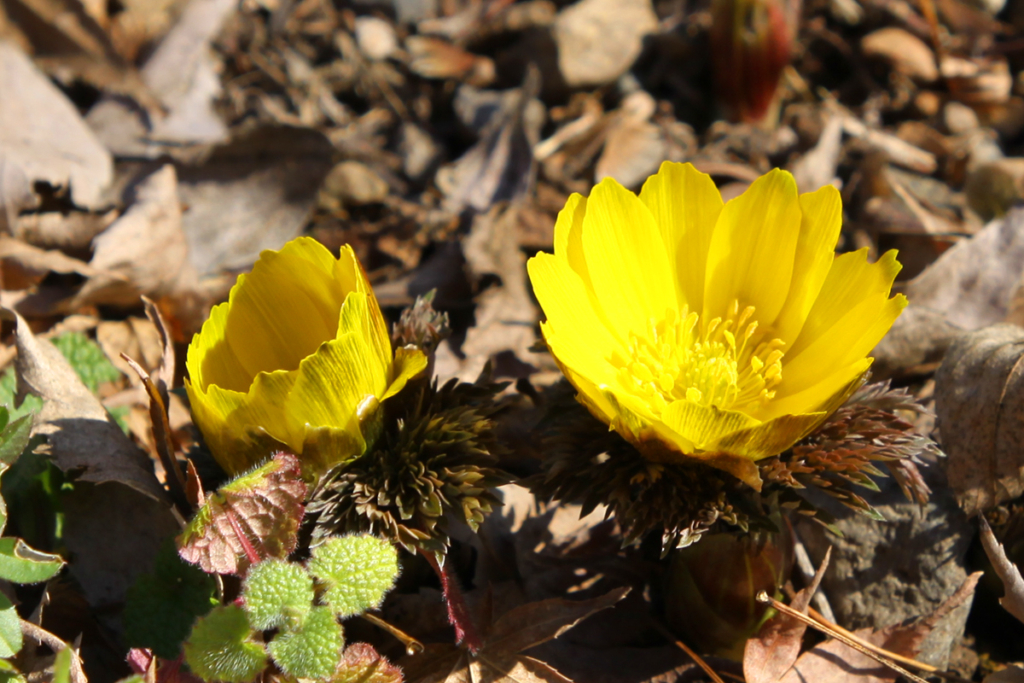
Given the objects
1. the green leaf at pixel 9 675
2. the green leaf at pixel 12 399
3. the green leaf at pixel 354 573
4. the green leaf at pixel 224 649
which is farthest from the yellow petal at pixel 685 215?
the green leaf at pixel 9 675

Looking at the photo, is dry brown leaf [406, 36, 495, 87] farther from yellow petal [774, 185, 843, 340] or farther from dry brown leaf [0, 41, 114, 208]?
yellow petal [774, 185, 843, 340]

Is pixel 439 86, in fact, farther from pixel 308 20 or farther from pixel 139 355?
pixel 139 355

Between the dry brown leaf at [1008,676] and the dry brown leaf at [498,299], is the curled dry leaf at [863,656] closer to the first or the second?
the dry brown leaf at [1008,676]

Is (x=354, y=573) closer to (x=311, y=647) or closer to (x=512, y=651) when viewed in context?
(x=311, y=647)

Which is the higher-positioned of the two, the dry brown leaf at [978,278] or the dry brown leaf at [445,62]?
the dry brown leaf at [445,62]

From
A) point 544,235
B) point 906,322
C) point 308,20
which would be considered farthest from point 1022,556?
point 308,20

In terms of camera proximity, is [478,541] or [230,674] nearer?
[230,674]

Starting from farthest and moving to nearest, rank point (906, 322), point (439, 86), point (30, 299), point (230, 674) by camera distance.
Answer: point (439, 86) < point (30, 299) < point (906, 322) < point (230, 674)

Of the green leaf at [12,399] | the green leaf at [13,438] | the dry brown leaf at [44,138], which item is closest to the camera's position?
the green leaf at [13,438]
